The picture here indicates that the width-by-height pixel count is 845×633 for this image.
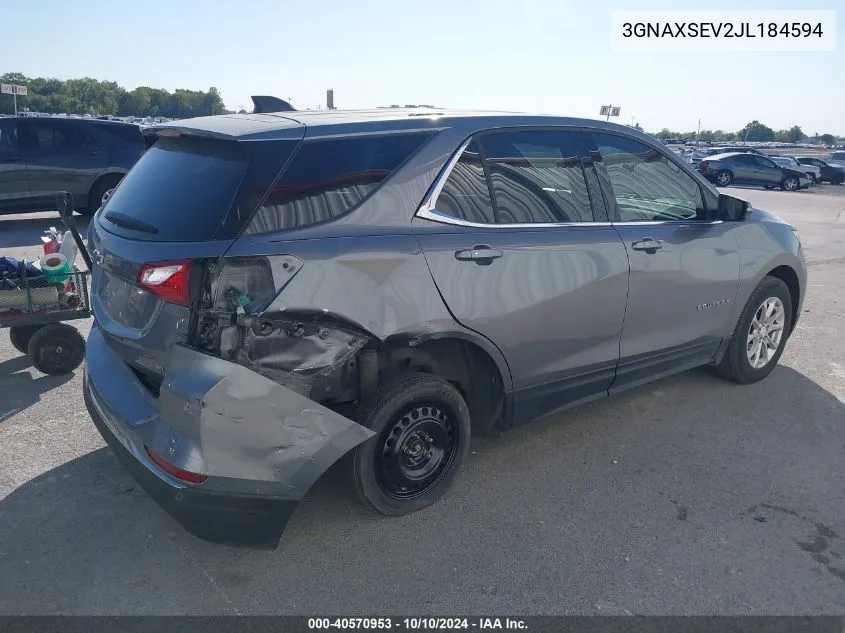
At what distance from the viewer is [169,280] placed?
2766 millimetres

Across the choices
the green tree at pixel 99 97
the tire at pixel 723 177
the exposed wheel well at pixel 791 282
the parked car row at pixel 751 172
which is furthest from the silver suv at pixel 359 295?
the green tree at pixel 99 97

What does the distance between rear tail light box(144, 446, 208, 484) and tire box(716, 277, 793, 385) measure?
3779 millimetres

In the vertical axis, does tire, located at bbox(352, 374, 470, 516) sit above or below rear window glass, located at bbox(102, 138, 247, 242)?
below

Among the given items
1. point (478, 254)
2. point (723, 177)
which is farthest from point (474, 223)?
point (723, 177)


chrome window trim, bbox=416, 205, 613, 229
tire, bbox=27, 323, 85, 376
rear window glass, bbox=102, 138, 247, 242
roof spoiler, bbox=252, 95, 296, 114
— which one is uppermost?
roof spoiler, bbox=252, 95, 296, 114

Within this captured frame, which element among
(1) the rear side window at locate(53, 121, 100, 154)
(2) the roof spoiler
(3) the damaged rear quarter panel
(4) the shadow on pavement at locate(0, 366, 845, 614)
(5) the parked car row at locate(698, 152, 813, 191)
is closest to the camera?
(3) the damaged rear quarter panel

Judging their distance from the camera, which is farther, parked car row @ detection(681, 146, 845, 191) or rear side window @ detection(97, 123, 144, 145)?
parked car row @ detection(681, 146, 845, 191)

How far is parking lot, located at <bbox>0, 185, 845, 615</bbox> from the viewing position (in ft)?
9.38

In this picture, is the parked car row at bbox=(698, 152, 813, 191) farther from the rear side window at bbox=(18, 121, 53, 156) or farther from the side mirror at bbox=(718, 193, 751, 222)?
the side mirror at bbox=(718, 193, 751, 222)

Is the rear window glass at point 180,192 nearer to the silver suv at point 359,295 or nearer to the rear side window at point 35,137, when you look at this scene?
the silver suv at point 359,295

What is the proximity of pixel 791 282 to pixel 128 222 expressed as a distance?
182 inches

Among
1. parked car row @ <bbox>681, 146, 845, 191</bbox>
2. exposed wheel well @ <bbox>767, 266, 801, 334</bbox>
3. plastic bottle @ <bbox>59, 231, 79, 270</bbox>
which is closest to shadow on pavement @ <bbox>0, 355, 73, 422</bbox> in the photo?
plastic bottle @ <bbox>59, 231, 79, 270</bbox>

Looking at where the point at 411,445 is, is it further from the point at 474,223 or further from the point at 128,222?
the point at 128,222

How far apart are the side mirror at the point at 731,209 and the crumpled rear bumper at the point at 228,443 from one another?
293cm
